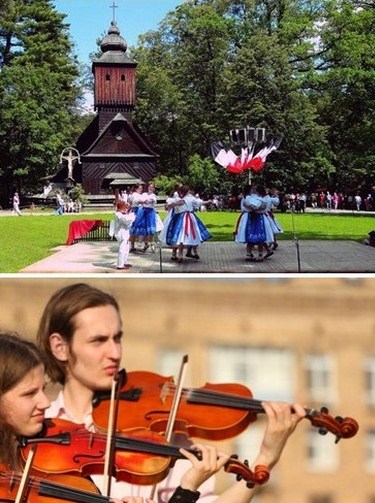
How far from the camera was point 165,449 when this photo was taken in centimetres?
125

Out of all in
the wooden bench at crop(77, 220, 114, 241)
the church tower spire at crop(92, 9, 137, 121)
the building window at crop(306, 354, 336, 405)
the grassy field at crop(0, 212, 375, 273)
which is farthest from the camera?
the wooden bench at crop(77, 220, 114, 241)

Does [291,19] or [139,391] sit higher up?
[291,19]

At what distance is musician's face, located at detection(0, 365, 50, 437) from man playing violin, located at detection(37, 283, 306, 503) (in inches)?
1.9

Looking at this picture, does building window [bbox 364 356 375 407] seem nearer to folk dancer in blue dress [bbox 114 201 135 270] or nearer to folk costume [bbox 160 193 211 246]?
folk dancer in blue dress [bbox 114 201 135 270]

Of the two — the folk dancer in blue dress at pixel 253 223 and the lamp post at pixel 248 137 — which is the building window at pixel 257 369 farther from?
the folk dancer in blue dress at pixel 253 223

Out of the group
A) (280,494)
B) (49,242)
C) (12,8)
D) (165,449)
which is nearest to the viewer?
(165,449)

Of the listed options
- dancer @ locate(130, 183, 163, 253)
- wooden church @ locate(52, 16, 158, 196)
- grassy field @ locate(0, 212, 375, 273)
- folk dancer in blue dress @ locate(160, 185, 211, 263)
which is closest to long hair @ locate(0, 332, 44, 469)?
wooden church @ locate(52, 16, 158, 196)

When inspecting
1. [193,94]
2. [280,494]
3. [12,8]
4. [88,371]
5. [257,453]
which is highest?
[12,8]

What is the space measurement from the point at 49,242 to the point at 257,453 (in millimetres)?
3758

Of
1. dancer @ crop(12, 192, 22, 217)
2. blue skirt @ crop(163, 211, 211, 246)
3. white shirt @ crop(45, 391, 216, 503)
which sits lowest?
white shirt @ crop(45, 391, 216, 503)

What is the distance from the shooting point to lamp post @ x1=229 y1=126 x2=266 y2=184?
405cm

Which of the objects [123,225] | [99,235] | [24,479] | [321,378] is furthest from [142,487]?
[99,235]

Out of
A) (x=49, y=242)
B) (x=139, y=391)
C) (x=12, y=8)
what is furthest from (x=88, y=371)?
(x=49, y=242)

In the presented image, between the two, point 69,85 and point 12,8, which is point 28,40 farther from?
point 69,85
